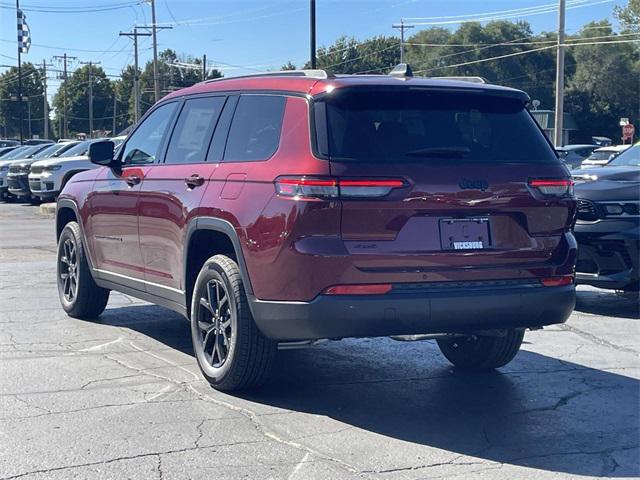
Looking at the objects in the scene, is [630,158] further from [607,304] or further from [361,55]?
[361,55]

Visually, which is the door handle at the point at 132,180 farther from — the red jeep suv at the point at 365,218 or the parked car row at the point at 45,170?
the parked car row at the point at 45,170

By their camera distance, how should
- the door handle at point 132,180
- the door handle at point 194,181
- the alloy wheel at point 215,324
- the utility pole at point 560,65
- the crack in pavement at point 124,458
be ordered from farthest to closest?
the utility pole at point 560,65 < the door handle at point 132,180 < the door handle at point 194,181 < the alloy wheel at point 215,324 < the crack in pavement at point 124,458

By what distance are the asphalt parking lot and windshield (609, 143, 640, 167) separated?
97.9 inches

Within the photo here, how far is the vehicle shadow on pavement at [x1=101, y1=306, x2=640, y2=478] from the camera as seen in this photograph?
4.62 meters

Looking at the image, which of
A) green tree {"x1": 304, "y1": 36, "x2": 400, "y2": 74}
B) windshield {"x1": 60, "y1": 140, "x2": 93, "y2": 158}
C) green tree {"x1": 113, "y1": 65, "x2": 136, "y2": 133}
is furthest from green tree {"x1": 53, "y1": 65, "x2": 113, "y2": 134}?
windshield {"x1": 60, "y1": 140, "x2": 93, "y2": 158}

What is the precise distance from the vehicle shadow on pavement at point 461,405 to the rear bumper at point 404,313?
554 mm

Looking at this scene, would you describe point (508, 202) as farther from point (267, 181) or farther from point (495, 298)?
point (267, 181)

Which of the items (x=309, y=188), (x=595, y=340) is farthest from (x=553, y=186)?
(x=595, y=340)

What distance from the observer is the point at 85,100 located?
358 ft

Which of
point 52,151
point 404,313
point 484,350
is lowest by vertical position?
point 484,350

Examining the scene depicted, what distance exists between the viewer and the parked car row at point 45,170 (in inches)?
861

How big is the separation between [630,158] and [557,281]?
199 inches

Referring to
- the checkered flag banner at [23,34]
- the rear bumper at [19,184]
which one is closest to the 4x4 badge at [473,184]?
the rear bumper at [19,184]

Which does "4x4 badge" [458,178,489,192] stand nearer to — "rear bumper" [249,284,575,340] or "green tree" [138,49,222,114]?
"rear bumper" [249,284,575,340]
